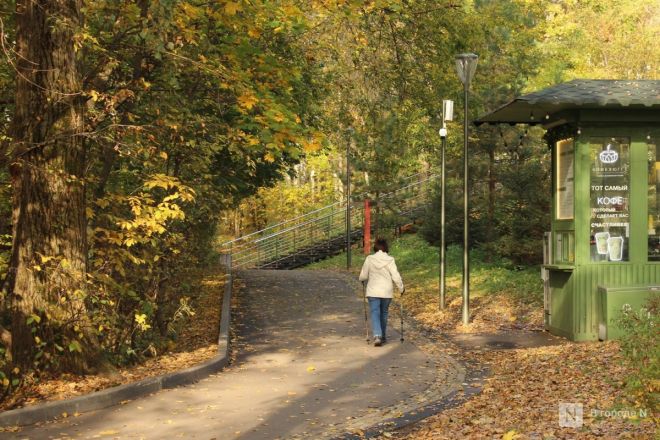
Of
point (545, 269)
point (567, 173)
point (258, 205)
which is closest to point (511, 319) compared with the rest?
point (545, 269)

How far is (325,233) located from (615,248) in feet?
97.5

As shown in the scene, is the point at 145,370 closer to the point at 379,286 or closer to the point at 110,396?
the point at 110,396

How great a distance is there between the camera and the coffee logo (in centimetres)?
1318

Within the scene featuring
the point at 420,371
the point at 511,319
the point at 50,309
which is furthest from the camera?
the point at 511,319

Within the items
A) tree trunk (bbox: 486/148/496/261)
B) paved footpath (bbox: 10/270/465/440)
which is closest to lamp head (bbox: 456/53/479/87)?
paved footpath (bbox: 10/270/465/440)

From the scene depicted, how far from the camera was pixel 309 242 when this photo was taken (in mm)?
42719

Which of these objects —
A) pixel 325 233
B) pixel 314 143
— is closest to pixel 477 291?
pixel 314 143

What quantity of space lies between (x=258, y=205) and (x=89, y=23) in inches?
1539

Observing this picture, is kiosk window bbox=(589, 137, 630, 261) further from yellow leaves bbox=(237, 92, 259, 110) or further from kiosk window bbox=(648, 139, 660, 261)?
yellow leaves bbox=(237, 92, 259, 110)

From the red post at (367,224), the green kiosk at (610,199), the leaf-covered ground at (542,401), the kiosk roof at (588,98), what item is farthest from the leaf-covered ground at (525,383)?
the red post at (367,224)

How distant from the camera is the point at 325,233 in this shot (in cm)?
4262

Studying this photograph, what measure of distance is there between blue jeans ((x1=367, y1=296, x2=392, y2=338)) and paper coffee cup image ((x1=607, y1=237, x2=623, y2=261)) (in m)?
3.43

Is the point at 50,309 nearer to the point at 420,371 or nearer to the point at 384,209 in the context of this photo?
the point at 420,371

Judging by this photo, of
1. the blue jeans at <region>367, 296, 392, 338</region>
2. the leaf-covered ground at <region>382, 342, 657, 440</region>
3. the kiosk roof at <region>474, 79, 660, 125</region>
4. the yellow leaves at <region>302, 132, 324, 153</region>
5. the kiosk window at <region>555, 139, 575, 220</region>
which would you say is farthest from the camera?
the kiosk window at <region>555, 139, 575, 220</region>
